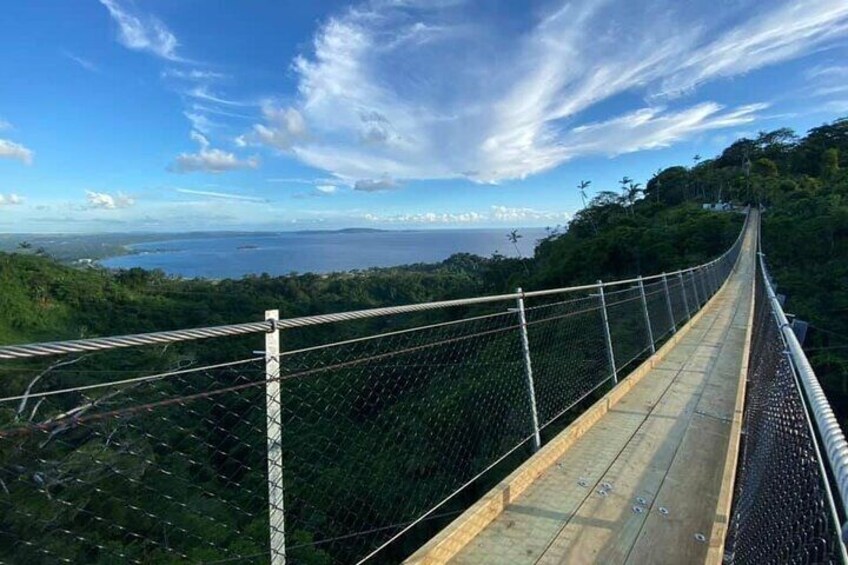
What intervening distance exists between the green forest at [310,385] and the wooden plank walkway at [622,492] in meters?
0.47

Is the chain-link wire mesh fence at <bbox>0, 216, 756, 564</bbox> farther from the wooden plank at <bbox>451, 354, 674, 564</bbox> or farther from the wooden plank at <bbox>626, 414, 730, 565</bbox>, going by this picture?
the wooden plank at <bbox>626, 414, 730, 565</bbox>

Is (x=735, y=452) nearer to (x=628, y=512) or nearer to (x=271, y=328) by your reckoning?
(x=628, y=512)

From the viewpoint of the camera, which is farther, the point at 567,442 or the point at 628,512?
the point at 567,442

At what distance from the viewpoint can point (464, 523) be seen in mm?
2145

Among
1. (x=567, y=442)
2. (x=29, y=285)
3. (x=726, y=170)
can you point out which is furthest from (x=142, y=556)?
(x=726, y=170)

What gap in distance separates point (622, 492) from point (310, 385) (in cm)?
234

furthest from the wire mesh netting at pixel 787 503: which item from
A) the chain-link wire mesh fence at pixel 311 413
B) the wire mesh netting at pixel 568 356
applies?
the wire mesh netting at pixel 568 356

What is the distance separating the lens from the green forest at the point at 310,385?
99.7 inches

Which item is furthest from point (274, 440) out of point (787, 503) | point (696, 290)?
point (696, 290)

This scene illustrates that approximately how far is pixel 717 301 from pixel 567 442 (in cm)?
967

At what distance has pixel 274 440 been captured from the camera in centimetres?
164

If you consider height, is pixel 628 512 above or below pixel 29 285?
below

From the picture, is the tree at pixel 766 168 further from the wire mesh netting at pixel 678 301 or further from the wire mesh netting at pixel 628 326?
the wire mesh netting at pixel 628 326

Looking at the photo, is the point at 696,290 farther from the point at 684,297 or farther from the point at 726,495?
the point at 726,495
